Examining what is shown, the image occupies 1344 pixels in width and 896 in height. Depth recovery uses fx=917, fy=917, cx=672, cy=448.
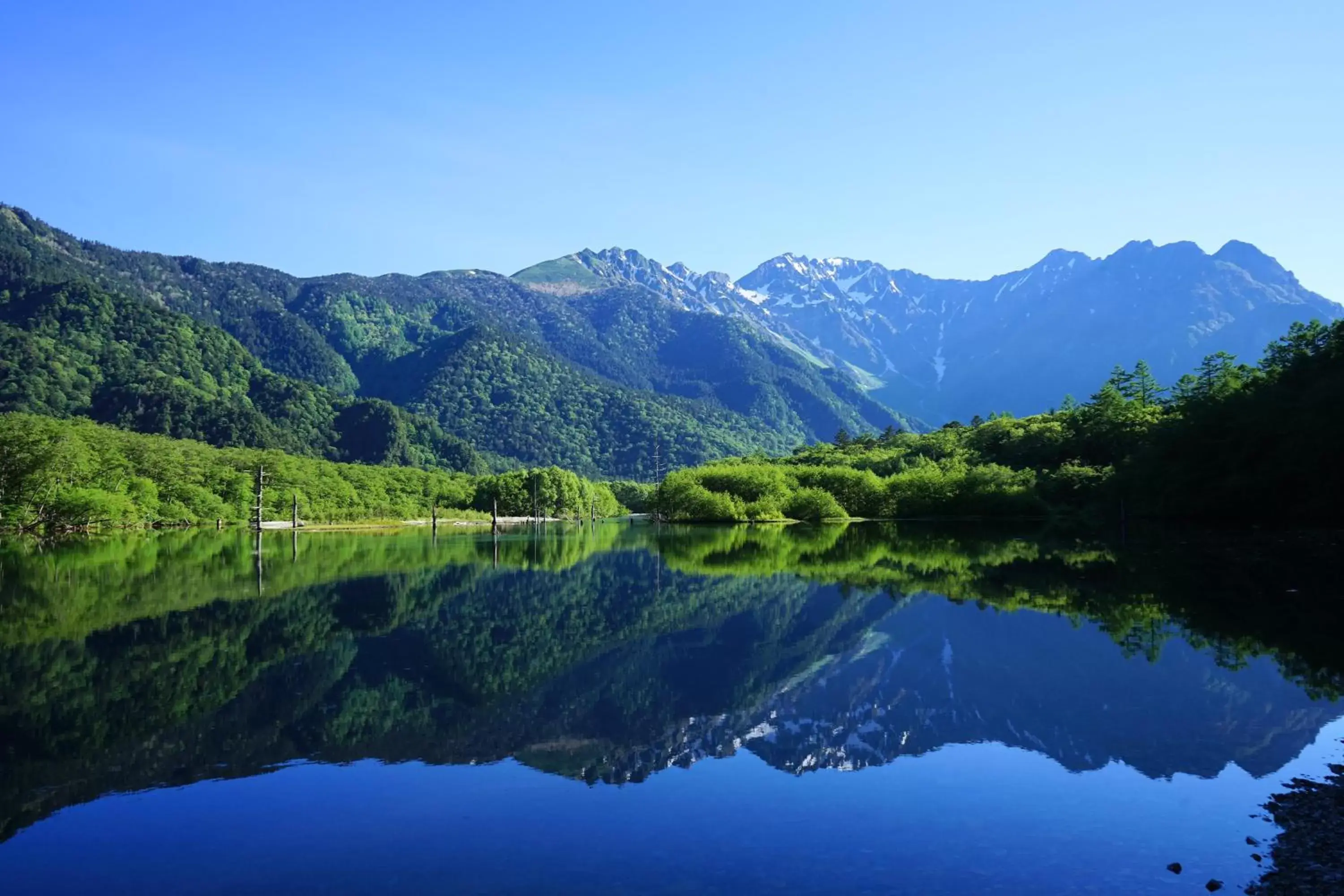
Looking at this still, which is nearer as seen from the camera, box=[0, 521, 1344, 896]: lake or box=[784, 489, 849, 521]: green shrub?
box=[0, 521, 1344, 896]: lake

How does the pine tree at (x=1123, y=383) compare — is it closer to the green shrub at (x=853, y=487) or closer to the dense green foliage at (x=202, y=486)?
the green shrub at (x=853, y=487)

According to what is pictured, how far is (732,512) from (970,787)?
90.2m

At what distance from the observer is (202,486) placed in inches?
4023

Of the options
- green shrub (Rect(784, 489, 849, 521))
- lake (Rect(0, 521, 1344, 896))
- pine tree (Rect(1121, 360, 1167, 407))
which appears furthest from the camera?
green shrub (Rect(784, 489, 849, 521))

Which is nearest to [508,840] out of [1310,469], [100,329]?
[1310,469]

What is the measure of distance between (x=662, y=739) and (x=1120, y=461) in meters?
80.0

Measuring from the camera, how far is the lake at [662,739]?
878cm

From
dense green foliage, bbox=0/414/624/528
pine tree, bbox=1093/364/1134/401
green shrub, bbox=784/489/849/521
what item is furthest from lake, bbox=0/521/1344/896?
pine tree, bbox=1093/364/1134/401

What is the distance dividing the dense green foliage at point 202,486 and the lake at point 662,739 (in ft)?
164

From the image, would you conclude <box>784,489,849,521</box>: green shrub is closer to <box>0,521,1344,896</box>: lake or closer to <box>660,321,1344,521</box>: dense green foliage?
<box>660,321,1344,521</box>: dense green foliage

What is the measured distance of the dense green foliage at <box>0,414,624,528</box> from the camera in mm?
70500

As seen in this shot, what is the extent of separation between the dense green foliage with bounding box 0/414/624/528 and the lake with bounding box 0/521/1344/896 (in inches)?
1966

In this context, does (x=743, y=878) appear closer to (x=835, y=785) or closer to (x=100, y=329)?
(x=835, y=785)

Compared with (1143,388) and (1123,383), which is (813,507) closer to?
(1123,383)
